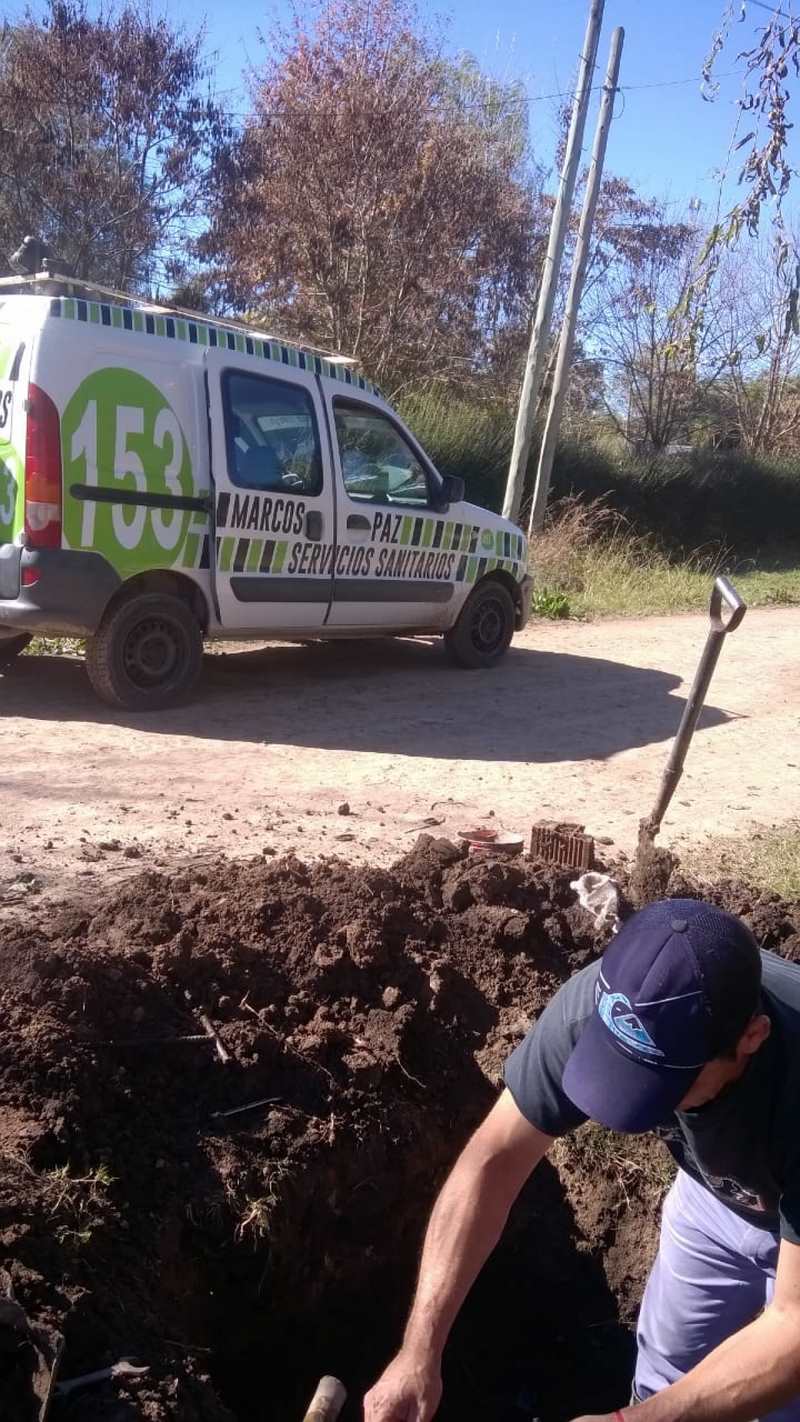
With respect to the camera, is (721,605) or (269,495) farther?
(269,495)

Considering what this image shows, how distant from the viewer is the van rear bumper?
697cm

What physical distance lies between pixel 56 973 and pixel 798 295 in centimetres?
335

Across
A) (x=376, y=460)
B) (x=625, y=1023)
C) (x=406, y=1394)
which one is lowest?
(x=406, y=1394)

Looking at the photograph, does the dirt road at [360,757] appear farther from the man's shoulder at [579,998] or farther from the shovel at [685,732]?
the man's shoulder at [579,998]

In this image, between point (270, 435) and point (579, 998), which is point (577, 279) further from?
point (579, 998)

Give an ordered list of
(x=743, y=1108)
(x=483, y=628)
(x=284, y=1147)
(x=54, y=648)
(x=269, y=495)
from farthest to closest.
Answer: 1. (x=483, y=628)
2. (x=54, y=648)
3. (x=269, y=495)
4. (x=284, y=1147)
5. (x=743, y=1108)

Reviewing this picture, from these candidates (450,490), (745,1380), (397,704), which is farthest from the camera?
(450,490)

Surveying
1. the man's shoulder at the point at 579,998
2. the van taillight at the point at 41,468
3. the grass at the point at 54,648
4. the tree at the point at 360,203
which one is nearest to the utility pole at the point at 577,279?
the tree at the point at 360,203

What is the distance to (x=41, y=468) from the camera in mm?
6859

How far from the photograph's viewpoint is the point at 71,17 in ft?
54.5

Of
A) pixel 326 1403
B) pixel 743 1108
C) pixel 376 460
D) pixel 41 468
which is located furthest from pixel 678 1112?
pixel 376 460

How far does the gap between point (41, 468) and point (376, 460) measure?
A: 267 cm

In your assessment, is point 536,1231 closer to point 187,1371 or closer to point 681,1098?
point 187,1371

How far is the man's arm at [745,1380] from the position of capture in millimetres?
2111
